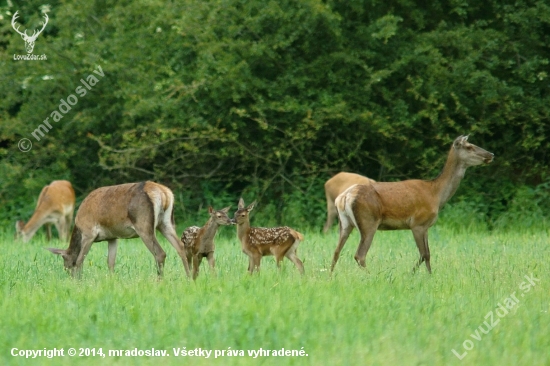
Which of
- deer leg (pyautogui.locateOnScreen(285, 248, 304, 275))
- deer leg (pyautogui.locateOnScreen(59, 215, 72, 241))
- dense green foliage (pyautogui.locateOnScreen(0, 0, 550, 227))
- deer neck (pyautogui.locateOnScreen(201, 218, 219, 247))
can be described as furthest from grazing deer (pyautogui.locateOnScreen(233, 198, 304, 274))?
deer leg (pyautogui.locateOnScreen(59, 215, 72, 241))

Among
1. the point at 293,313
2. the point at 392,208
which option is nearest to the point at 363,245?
the point at 392,208

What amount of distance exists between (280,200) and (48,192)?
159 inches

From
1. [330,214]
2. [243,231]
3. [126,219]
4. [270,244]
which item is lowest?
[330,214]

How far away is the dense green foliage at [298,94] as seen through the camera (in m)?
16.3

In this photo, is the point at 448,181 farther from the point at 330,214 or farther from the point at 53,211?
the point at 53,211

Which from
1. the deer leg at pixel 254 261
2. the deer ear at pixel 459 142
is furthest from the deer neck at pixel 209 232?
the deer ear at pixel 459 142

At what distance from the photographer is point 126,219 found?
10.1 metres

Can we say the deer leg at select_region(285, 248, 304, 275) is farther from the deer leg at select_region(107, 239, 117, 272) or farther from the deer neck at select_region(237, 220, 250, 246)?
the deer leg at select_region(107, 239, 117, 272)

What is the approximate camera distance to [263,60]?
16.9 m

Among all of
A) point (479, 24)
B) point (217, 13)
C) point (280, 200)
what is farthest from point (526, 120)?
point (217, 13)

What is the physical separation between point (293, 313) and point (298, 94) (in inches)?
395

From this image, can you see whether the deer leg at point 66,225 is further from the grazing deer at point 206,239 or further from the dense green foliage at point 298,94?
the grazing deer at point 206,239

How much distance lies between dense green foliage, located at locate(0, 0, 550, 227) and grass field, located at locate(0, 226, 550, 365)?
595cm

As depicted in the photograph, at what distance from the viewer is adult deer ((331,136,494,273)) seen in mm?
A: 10391
